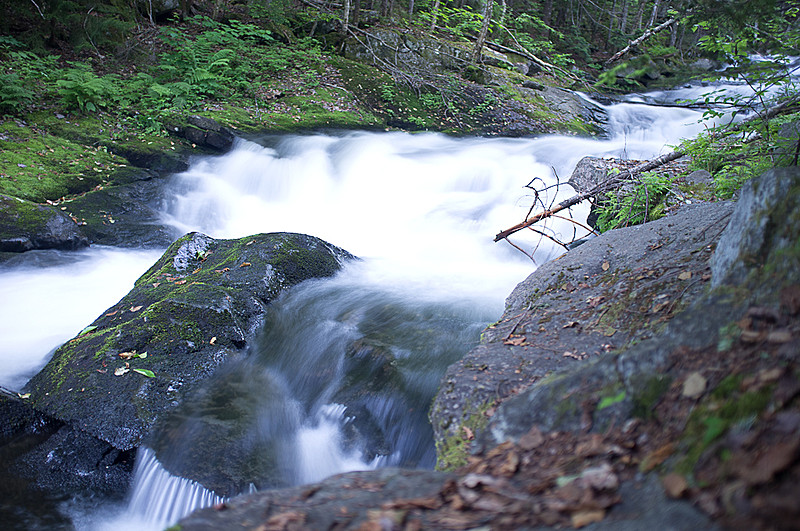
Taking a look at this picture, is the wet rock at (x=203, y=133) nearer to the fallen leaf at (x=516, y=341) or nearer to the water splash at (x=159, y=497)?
the water splash at (x=159, y=497)

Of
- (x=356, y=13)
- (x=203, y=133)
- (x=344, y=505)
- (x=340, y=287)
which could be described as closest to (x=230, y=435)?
(x=344, y=505)

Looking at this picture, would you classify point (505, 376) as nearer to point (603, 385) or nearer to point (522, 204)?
point (603, 385)

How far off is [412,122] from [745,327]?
12.9 metres

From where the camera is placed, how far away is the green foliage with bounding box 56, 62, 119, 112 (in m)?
10.6

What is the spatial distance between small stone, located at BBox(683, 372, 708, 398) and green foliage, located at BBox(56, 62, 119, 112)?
12593 millimetres

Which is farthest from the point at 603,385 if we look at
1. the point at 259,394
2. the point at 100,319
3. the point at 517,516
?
the point at 100,319

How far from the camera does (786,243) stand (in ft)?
6.91

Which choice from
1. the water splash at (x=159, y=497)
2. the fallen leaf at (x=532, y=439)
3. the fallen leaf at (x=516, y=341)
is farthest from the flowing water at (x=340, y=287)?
Result: the fallen leaf at (x=532, y=439)

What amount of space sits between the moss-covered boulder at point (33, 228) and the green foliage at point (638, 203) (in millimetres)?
7935

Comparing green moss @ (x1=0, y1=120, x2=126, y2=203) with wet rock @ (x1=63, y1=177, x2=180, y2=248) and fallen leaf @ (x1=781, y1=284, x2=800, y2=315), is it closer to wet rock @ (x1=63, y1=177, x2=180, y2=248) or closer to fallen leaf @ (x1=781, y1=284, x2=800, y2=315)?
wet rock @ (x1=63, y1=177, x2=180, y2=248)

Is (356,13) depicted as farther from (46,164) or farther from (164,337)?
(164,337)

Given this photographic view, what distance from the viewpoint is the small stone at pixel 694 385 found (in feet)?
5.97

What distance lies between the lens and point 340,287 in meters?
Answer: 6.38

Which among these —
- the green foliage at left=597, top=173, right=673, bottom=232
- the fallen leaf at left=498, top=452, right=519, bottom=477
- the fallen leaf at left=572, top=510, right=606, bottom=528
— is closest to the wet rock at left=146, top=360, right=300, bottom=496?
the fallen leaf at left=498, top=452, right=519, bottom=477
